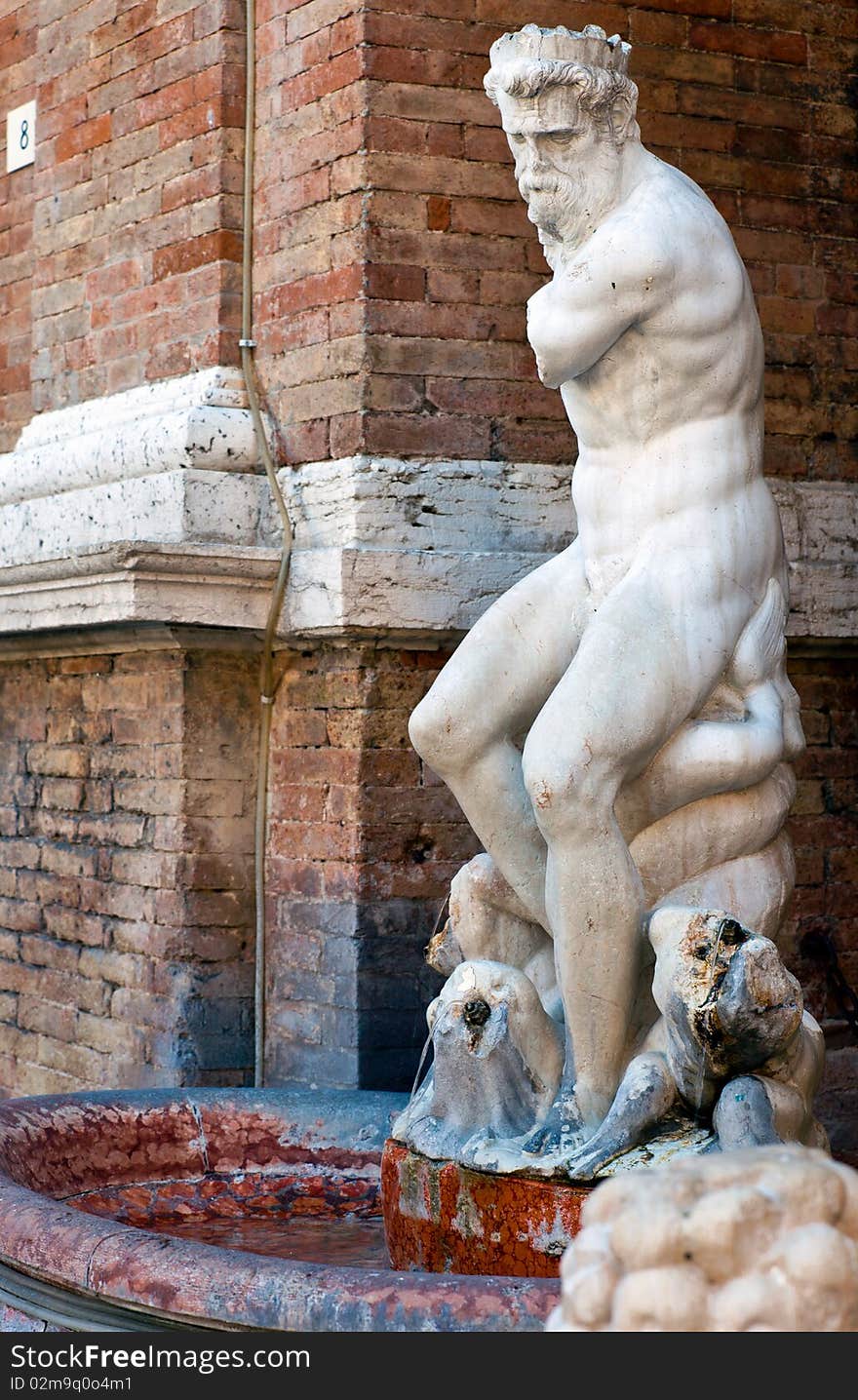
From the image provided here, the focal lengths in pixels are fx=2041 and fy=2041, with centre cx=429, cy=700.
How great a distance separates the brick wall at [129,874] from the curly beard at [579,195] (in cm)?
213

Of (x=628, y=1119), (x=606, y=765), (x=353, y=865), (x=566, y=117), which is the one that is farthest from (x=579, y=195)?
(x=353, y=865)

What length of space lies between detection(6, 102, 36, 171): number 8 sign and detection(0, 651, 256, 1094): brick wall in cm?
174

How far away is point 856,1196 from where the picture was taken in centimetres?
200

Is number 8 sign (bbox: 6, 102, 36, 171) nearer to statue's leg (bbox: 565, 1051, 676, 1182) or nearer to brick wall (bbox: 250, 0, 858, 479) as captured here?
brick wall (bbox: 250, 0, 858, 479)

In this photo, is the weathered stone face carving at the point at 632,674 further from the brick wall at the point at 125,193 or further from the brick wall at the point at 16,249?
the brick wall at the point at 16,249

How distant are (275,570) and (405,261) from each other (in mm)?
882

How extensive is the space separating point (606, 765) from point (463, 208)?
228 centimetres

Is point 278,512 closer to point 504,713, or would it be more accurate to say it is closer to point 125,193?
point 125,193

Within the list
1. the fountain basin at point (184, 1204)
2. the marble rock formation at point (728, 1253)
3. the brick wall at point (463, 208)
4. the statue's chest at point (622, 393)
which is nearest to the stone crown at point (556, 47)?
the statue's chest at point (622, 393)

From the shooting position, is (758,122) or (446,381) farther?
(758,122)

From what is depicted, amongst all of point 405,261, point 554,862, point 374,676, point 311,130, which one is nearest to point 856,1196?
point 554,862

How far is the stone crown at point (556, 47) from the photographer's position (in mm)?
3781

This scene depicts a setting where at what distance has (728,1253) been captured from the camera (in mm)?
1959
